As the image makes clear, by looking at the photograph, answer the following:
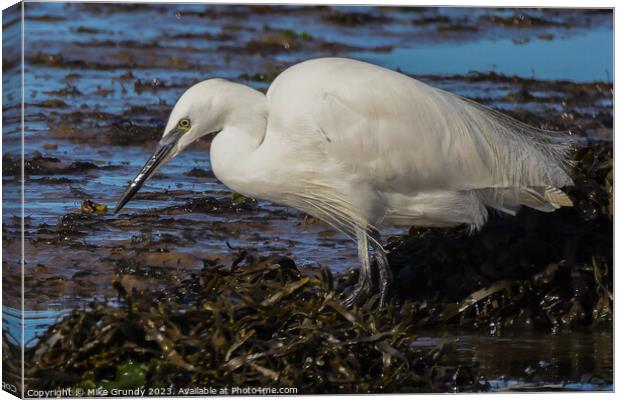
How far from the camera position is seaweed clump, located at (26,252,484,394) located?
5.95 metres

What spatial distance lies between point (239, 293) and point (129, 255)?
1.77ft

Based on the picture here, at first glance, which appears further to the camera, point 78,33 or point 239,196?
point 239,196

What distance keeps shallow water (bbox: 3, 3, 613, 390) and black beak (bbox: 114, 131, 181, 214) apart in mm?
61

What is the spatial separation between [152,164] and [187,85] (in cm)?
43

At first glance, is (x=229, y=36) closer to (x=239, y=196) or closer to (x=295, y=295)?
(x=239, y=196)

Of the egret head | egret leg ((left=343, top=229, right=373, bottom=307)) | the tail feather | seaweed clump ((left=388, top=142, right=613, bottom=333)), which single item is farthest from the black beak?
the tail feather

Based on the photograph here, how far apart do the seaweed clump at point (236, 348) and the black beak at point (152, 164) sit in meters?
0.41

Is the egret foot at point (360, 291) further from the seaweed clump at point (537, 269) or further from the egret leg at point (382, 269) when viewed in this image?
the seaweed clump at point (537, 269)

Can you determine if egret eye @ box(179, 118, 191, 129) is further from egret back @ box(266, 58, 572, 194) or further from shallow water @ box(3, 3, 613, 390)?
egret back @ box(266, 58, 572, 194)

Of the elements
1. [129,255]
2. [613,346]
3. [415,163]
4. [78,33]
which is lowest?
[613,346]

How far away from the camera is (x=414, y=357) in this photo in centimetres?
615

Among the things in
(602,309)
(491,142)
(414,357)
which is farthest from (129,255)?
(602,309)

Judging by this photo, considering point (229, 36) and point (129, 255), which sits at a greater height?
point (229, 36)


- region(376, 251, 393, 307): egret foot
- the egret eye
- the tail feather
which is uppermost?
the egret eye
